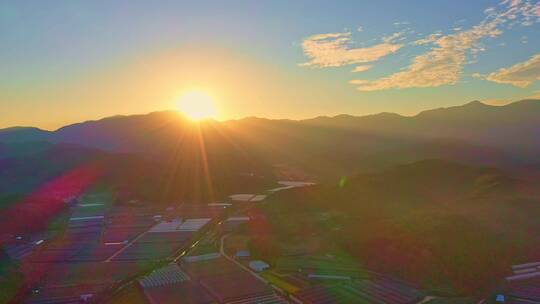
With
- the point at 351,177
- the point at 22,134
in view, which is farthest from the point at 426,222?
the point at 22,134

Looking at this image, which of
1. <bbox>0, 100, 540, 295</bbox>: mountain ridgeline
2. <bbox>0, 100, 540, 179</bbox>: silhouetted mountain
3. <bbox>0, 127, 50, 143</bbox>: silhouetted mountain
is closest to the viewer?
<bbox>0, 100, 540, 295</bbox>: mountain ridgeline

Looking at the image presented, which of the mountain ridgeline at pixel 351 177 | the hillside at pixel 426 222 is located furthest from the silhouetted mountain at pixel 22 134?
the hillside at pixel 426 222

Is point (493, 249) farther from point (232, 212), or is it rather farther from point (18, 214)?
point (18, 214)

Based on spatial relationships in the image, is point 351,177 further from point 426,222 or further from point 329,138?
point 329,138

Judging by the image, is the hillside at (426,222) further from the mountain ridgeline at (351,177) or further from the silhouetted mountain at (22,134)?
the silhouetted mountain at (22,134)

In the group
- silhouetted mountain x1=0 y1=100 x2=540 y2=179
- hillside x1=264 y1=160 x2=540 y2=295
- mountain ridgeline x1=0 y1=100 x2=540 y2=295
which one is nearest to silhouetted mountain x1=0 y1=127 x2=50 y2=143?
mountain ridgeline x1=0 y1=100 x2=540 y2=295

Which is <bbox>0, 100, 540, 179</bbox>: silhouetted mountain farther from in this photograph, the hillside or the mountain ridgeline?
the hillside

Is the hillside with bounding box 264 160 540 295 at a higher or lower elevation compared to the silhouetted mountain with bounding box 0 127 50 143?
lower

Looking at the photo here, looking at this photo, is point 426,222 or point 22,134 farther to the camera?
point 22,134

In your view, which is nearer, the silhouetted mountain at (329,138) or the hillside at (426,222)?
the hillside at (426,222)
